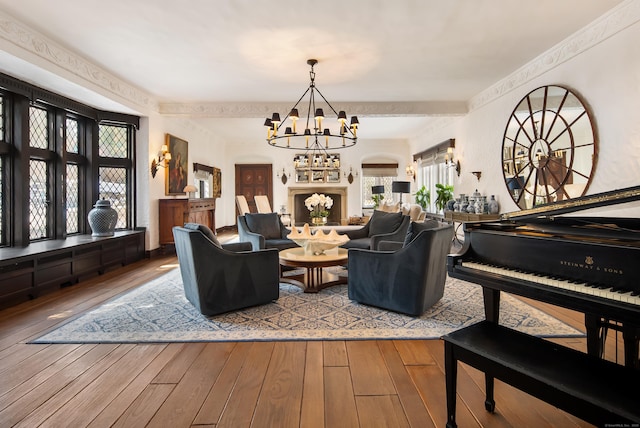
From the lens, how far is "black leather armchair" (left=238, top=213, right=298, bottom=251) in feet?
17.3

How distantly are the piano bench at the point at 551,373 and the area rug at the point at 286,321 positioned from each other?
1168mm

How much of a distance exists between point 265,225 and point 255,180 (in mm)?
5830

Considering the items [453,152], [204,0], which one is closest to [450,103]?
[453,152]

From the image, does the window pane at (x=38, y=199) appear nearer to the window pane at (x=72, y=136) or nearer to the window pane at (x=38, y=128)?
the window pane at (x=38, y=128)

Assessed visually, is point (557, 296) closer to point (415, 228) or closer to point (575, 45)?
point (415, 228)

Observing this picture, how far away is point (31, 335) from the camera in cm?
→ 279

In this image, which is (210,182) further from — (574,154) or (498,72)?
(574,154)

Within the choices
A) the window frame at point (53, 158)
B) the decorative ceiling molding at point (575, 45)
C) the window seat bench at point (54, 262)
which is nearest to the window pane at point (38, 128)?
the window frame at point (53, 158)

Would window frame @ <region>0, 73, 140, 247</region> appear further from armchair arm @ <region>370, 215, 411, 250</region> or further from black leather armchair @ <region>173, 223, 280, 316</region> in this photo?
armchair arm @ <region>370, 215, 411, 250</region>

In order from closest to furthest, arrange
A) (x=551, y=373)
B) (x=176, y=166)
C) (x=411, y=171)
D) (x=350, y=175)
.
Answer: (x=551, y=373)
(x=176, y=166)
(x=411, y=171)
(x=350, y=175)

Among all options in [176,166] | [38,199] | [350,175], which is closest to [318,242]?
[38,199]

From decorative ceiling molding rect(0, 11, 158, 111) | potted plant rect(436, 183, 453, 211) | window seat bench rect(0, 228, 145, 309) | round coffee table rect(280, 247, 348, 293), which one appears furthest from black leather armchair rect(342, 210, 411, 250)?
decorative ceiling molding rect(0, 11, 158, 111)

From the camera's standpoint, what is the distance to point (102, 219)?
5.15 metres

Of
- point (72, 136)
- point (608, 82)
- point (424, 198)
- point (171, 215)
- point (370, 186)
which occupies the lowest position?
point (171, 215)
